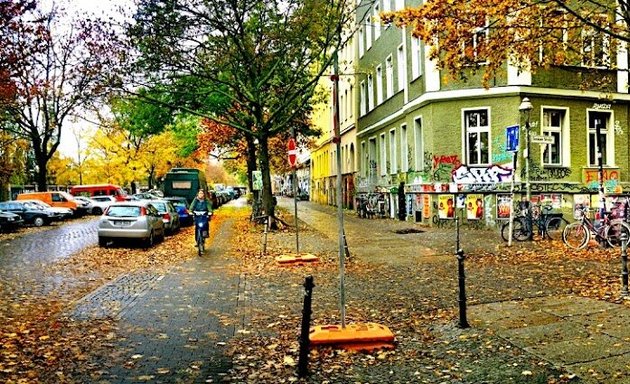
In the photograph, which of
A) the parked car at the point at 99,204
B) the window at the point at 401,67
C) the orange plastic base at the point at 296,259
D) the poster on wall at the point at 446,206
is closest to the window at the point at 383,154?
the window at the point at 401,67

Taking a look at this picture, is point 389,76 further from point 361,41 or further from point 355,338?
point 355,338

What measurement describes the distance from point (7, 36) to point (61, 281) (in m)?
15.2

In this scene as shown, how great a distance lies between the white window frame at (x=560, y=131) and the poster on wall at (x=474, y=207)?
2787 millimetres

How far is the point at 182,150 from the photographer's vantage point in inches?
2377

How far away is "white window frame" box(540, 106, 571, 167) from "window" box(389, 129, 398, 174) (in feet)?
27.3

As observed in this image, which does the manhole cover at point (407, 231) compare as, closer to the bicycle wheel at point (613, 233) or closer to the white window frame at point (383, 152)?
the bicycle wheel at point (613, 233)

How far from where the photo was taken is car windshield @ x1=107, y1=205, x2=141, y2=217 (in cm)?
2065

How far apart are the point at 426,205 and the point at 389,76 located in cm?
895

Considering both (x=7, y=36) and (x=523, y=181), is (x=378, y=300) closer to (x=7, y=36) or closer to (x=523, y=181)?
(x=523, y=181)

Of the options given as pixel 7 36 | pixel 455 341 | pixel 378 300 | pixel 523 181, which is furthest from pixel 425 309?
pixel 7 36

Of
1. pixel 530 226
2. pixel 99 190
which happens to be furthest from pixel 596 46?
pixel 99 190

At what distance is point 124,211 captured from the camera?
20.8 metres

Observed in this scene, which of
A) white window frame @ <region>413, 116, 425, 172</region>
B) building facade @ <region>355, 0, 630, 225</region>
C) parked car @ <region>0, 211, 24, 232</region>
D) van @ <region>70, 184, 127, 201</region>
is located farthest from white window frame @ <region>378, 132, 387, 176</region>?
van @ <region>70, 184, 127, 201</region>

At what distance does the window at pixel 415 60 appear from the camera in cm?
2567
